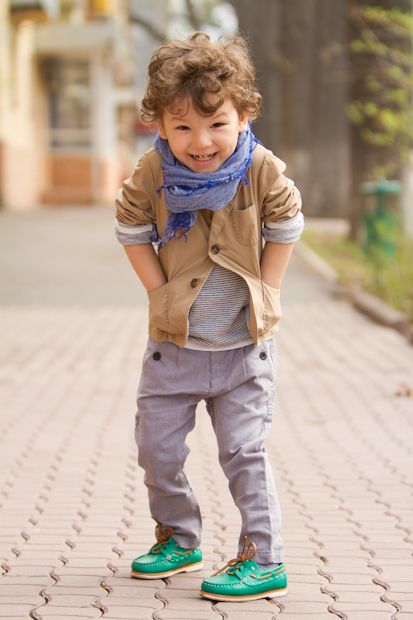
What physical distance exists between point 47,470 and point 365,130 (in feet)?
47.6

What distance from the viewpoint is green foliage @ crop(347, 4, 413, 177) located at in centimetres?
1725

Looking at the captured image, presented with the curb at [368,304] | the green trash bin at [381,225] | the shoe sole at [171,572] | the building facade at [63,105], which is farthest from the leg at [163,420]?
the building facade at [63,105]

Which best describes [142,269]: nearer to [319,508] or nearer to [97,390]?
[319,508]

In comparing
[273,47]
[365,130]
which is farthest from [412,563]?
[273,47]

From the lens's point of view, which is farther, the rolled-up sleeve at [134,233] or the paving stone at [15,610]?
the rolled-up sleeve at [134,233]

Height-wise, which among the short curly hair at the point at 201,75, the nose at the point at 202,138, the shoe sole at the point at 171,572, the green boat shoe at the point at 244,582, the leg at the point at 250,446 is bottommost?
the shoe sole at the point at 171,572

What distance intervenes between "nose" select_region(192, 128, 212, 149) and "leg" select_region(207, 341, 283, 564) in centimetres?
66

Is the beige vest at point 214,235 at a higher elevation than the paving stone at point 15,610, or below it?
higher

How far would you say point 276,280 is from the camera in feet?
13.0

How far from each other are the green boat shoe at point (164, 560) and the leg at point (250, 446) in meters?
0.29

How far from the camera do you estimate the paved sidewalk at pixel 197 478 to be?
3943 mm

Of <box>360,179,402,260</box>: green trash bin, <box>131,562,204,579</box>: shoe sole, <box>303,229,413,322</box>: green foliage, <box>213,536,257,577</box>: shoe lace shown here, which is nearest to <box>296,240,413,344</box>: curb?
<box>303,229,413,322</box>: green foliage

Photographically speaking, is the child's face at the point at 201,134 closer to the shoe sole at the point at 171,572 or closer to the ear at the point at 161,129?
the ear at the point at 161,129

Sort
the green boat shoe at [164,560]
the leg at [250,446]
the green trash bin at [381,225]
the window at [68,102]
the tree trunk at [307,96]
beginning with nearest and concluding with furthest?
the leg at [250,446] < the green boat shoe at [164,560] < the green trash bin at [381,225] < the tree trunk at [307,96] < the window at [68,102]
